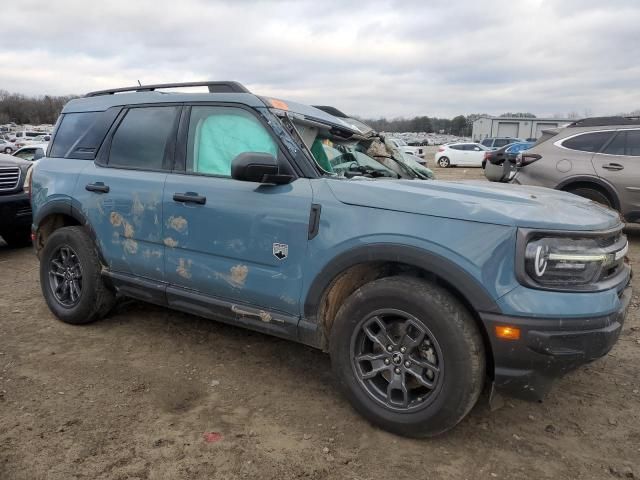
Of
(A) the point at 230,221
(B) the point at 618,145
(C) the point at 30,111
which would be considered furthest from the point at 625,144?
(C) the point at 30,111

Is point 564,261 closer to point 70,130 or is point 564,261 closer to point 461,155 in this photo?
point 70,130

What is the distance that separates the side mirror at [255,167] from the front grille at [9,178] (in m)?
5.43

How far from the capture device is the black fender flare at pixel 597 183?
7598 mm

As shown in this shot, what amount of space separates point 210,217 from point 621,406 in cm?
280

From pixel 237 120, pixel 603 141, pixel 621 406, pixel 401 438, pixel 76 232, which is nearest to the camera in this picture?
pixel 401 438

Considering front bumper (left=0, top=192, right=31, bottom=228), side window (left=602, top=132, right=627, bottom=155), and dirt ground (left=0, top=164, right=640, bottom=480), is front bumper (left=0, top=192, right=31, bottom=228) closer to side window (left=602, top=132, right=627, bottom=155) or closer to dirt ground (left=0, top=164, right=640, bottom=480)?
dirt ground (left=0, top=164, right=640, bottom=480)

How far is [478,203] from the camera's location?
2576 mm

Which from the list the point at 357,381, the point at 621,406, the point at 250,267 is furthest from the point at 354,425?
the point at 621,406

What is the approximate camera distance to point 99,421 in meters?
2.88

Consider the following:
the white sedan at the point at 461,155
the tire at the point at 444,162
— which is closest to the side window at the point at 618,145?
the white sedan at the point at 461,155

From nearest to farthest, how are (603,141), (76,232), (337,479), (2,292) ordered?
1. (337,479)
2. (76,232)
3. (2,292)
4. (603,141)

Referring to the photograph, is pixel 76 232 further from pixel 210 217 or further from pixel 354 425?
pixel 354 425

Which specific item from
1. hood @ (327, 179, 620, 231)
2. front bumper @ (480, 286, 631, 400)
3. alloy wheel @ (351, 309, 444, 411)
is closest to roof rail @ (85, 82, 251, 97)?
hood @ (327, 179, 620, 231)

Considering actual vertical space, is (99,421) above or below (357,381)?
below
